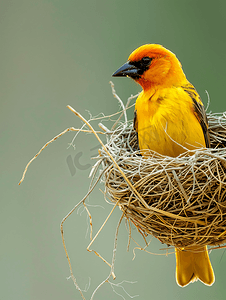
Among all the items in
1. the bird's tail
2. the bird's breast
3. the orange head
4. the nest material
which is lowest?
the bird's tail

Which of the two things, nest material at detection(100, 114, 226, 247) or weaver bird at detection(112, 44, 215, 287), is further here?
weaver bird at detection(112, 44, 215, 287)

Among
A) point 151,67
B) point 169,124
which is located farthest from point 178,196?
point 151,67

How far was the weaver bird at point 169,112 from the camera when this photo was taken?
1.05 m

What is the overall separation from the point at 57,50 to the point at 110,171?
3.33 feet

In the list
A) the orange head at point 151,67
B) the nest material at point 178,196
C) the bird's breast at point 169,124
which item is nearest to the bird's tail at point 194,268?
the nest material at point 178,196

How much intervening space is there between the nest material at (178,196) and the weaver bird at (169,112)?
12 centimetres

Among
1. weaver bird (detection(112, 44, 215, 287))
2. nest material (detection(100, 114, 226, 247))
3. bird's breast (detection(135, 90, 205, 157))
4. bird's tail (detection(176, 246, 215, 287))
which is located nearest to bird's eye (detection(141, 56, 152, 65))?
weaver bird (detection(112, 44, 215, 287))

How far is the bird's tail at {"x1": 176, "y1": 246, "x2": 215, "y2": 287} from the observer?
105 centimetres

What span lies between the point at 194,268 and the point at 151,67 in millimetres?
641

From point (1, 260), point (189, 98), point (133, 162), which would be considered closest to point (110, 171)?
point (133, 162)

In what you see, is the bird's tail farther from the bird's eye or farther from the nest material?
the bird's eye

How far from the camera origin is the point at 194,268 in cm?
106

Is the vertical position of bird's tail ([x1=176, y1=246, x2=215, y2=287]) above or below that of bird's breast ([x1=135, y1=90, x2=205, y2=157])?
below

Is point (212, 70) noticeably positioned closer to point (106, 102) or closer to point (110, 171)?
point (106, 102)
